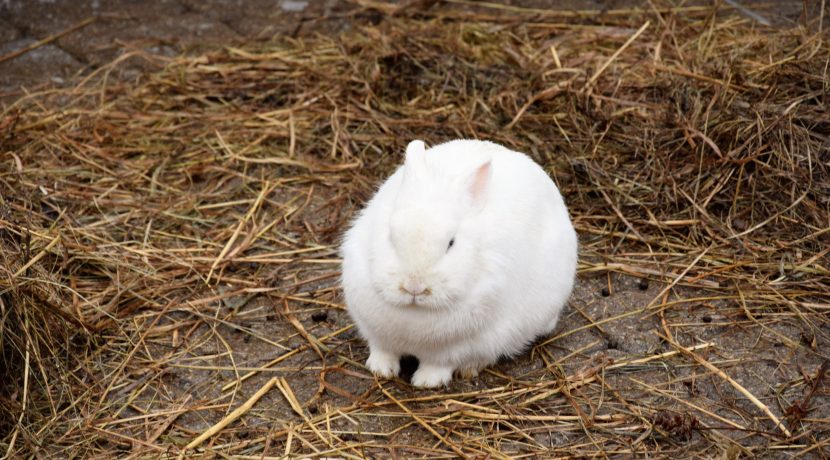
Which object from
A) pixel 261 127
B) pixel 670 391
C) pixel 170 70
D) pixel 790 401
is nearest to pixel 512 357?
pixel 670 391

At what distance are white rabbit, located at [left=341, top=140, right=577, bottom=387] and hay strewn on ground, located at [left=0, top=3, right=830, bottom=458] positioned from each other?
0.21m

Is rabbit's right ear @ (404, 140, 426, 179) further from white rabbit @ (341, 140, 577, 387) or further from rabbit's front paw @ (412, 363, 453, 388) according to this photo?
rabbit's front paw @ (412, 363, 453, 388)

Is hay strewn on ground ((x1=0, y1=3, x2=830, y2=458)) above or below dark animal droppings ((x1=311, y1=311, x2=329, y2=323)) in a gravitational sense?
above

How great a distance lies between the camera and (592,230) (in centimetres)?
464

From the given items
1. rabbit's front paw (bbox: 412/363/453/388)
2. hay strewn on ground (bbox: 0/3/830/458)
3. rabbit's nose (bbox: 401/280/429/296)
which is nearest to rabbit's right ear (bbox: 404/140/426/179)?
rabbit's nose (bbox: 401/280/429/296)

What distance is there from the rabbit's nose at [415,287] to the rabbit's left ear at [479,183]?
15.6 inches

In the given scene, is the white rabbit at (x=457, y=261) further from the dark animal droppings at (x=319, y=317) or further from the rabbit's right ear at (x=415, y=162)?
the dark animal droppings at (x=319, y=317)

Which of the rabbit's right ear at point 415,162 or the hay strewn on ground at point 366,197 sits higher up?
the rabbit's right ear at point 415,162

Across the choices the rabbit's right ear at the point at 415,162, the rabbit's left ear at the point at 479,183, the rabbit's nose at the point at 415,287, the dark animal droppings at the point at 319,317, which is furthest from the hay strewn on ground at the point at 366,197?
the rabbit's right ear at the point at 415,162

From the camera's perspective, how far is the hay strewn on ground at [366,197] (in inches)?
135

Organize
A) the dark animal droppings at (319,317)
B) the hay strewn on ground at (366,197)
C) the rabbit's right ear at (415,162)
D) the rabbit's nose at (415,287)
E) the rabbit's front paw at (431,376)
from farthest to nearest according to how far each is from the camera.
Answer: the dark animal droppings at (319,317), the rabbit's front paw at (431,376), the hay strewn on ground at (366,197), the rabbit's right ear at (415,162), the rabbit's nose at (415,287)

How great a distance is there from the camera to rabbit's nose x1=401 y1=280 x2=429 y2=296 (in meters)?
Result: 3.07

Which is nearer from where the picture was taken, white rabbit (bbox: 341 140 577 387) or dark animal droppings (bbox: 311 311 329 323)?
white rabbit (bbox: 341 140 577 387)

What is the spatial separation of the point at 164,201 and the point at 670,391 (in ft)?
9.00
